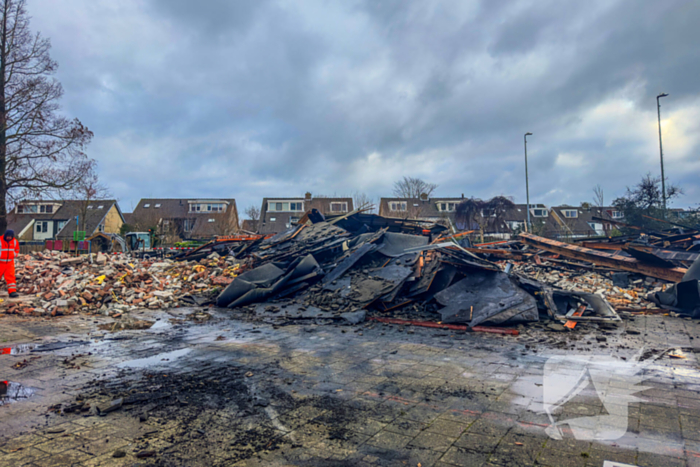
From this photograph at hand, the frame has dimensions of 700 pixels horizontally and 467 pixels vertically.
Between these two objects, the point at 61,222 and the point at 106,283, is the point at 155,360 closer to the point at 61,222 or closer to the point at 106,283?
the point at 106,283

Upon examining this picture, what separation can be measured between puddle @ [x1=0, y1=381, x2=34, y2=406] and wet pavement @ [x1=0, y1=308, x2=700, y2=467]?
0.03 m

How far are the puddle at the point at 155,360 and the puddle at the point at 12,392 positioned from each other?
0.91 m

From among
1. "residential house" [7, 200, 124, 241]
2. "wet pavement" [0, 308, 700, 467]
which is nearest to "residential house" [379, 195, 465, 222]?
"residential house" [7, 200, 124, 241]

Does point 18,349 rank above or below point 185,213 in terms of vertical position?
below

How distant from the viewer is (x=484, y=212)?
27000 millimetres

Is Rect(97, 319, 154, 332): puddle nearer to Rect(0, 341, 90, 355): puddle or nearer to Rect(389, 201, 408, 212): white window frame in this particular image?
Rect(0, 341, 90, 355): puddle

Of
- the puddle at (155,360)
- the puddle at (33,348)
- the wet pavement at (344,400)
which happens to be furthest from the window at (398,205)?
the puddle at (155,360)

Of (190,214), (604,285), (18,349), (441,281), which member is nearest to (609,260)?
(604,285)

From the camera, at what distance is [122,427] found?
279 centimetres

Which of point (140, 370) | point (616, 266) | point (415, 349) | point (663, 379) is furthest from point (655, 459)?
point (616, 266)

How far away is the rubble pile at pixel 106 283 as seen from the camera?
8.62 m

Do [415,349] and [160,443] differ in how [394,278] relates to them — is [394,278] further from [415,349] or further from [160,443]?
[160,443]

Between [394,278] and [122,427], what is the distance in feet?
20.9

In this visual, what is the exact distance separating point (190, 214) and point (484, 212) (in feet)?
115
